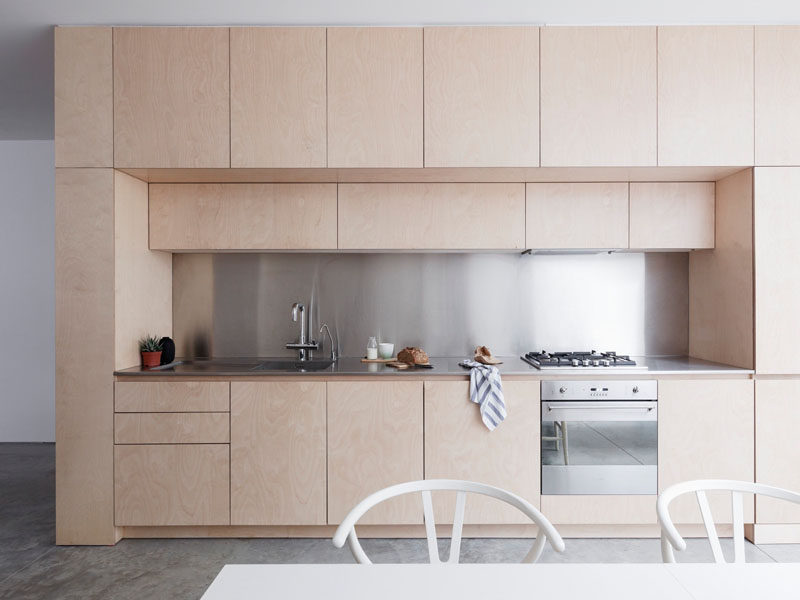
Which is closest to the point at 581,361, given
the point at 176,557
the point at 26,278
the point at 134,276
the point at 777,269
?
the point at 777,269

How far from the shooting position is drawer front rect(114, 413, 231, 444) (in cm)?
289

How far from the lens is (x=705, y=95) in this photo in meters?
2.92

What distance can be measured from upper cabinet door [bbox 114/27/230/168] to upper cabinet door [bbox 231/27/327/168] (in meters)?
0.08

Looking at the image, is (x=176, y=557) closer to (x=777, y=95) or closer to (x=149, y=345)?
(x=149, y=345)

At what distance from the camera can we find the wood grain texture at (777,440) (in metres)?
2.88

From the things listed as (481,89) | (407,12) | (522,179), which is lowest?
(522,179)

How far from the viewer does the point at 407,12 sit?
2834 mm

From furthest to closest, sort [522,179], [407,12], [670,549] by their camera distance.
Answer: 1. [522,179]
2. [407,12]
3. [670,549]

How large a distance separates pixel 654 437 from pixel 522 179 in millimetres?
1570

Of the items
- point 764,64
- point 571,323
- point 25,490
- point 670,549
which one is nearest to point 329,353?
point 571,323

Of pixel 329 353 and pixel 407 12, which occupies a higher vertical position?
pixel 407 12

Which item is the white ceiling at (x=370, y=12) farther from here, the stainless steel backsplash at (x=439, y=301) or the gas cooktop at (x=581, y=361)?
the gas cooktop at (x=581, y=361)

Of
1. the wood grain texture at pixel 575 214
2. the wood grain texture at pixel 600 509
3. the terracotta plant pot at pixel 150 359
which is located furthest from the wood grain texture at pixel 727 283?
the terracotta plant pot at pixel 150 359

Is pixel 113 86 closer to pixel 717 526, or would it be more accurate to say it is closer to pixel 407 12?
pixel 407 12
